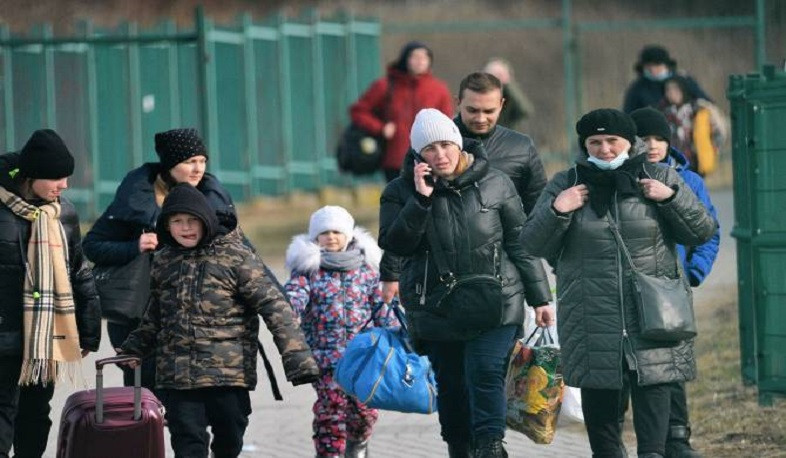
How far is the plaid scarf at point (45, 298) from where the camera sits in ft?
27.8

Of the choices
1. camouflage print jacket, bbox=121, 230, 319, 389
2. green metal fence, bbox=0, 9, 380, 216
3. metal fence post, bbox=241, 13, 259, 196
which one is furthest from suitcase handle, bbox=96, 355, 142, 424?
metal fence post, bbox=241, 13, 259, 196

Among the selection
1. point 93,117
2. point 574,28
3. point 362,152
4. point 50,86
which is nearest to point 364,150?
point 362,152

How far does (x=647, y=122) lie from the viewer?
940cm

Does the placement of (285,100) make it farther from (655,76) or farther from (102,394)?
(102,394)

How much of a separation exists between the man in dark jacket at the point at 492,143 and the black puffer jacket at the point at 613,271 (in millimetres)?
879

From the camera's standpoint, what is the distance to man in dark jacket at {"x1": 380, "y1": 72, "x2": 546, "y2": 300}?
9.09 meters

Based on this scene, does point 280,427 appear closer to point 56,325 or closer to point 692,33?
point 56,325

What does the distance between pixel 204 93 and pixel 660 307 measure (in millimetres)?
8144

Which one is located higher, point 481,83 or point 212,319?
point 481,83

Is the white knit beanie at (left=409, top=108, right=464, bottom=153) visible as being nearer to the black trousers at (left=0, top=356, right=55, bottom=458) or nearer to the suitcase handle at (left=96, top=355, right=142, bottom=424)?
the suitcase handle at (left=96, top=355, right=142, bottom=424)

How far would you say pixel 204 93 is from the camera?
15.8 meters

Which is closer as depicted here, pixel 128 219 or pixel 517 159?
pixel 517 159

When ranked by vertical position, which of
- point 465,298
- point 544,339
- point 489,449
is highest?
point 465,298

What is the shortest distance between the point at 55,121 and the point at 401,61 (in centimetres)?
311
